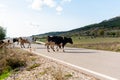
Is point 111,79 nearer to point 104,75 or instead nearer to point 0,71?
A: point 104,75

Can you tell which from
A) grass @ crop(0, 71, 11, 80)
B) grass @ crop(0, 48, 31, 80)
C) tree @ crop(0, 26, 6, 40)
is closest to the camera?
grass @ crop(0, 71, 11, 80)

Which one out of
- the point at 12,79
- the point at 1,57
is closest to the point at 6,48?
the point at 1,57

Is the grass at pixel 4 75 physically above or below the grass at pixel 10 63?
below

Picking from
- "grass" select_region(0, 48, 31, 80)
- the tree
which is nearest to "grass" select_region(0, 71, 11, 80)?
"grass" select_region(0, 48, 31, 80)

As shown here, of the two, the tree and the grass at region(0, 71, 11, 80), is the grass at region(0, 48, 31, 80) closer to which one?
the grass at region(0, 71, 11, 80)

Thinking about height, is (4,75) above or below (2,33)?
below

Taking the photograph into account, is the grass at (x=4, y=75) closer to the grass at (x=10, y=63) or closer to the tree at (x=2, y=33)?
the grass at (x=10, y=63)

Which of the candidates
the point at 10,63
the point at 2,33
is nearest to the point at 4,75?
the point at 10,63

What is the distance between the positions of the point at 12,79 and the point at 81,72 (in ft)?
13.1

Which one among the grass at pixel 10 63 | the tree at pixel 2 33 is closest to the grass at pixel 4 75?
the grass at pixel 10 63

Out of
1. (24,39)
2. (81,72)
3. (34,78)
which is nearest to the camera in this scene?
(81,72)

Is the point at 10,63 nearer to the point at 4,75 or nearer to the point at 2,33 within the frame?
the point at 4,75

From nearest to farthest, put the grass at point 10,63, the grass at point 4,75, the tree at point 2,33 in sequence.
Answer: the grass at point 4,75, the grass at point 10,63, the tree at point 2,33

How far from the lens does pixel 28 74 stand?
15.7 meters
